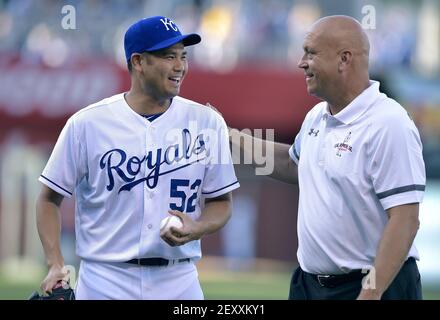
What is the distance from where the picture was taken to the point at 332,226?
6008mm

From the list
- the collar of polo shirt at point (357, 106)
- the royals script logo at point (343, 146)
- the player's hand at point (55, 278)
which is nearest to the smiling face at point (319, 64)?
the collar of polo shirt at point (357, 106)

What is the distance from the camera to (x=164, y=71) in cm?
601

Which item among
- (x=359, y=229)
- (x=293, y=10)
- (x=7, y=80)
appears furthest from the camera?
(x=293, y=10)

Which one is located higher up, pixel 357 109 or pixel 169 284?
pixel 357 109

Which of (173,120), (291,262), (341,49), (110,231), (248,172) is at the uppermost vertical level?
(341,49)

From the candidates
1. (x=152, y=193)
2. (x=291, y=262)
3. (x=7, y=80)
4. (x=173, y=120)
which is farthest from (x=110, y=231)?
(x=291, y=262)

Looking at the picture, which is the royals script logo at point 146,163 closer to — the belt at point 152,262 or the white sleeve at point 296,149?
the belt at point 152,262

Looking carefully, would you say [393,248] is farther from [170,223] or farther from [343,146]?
[170,223]

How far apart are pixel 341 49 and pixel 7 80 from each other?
1352cm

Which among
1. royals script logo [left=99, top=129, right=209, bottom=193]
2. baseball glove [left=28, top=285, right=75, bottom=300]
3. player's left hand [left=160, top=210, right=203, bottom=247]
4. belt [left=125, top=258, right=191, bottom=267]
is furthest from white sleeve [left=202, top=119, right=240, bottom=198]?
baseball glove [left=28, top=285, right=75, bottom=300]

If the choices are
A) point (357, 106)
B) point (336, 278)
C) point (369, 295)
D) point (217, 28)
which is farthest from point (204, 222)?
point (217, 28)

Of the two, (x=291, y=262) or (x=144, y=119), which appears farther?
(x=291, y=262)

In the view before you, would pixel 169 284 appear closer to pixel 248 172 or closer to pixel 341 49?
pixel 341 49

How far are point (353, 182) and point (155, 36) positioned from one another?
1363 mm
